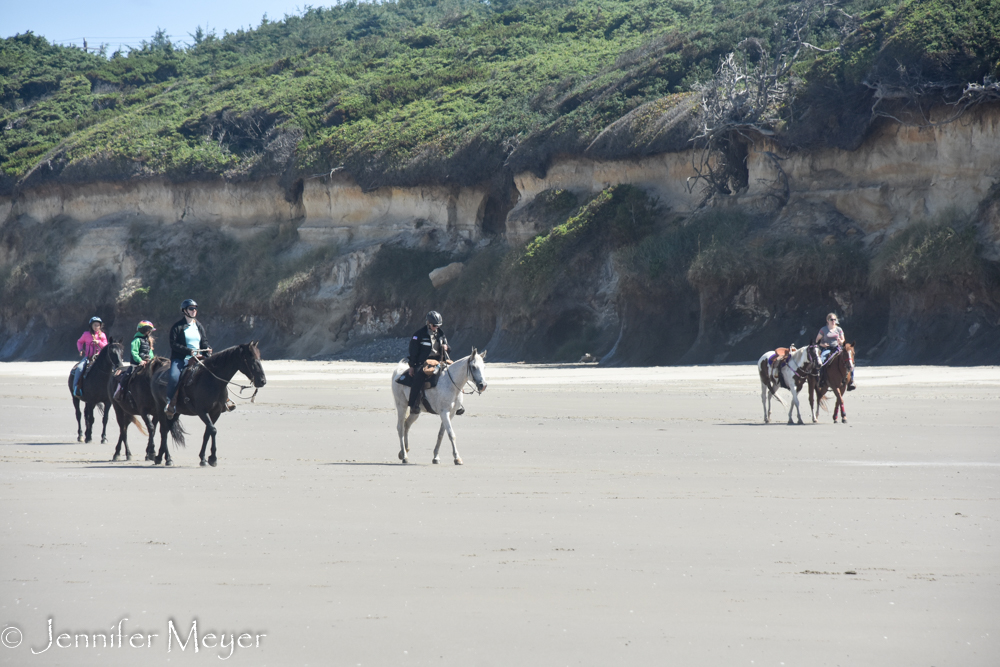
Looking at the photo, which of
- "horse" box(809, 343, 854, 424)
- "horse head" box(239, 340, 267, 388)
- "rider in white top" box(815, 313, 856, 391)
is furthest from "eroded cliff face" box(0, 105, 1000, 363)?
"horse head" box(239, 340, 267, 388)

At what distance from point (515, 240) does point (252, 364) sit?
28094mm

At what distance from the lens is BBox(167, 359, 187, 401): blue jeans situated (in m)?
12.2

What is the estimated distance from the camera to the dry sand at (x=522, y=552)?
4809 millimetres

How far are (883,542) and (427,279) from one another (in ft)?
118

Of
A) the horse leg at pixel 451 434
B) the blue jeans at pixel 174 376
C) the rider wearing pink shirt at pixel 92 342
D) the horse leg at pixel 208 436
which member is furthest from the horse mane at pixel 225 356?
the rider wearing pink shirt at pixel 92 342

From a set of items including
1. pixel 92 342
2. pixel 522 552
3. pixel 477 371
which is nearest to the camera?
pixel 522 552

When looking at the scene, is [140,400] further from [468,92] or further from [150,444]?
[468,92]

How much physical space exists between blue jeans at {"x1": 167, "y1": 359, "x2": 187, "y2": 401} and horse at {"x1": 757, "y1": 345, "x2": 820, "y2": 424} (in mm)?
9326

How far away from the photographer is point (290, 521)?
784 cm

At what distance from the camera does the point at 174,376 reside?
12273 millimetres

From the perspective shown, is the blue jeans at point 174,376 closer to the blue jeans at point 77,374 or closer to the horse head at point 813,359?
the blue jeans at point 77,374

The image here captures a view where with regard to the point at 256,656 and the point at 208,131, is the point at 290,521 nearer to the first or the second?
the point at 256,656

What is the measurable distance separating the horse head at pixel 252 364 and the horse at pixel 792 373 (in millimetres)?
8554

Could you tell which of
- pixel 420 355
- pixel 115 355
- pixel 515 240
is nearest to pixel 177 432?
pixel 115 355
